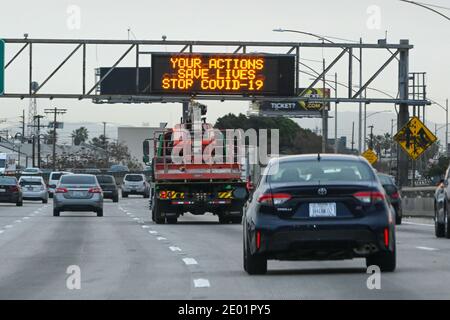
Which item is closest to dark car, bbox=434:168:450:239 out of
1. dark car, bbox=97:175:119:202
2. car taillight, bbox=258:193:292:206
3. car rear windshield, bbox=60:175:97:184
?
car taillight, bbox=258:193:292:206

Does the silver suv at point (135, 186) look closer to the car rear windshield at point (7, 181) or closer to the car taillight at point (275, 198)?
the car rear windshield at point (7, 181)

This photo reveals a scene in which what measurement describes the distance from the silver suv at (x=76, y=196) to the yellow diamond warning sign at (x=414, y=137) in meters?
11.3

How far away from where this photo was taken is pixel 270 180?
1797 centimetres

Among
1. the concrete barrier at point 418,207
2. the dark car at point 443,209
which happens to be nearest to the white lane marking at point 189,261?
the dark car at point 443,209

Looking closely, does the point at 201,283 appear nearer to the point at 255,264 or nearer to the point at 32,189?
the point at 255,264

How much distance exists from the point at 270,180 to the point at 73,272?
3.51m

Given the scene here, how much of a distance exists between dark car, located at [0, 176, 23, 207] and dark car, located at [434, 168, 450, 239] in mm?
37117

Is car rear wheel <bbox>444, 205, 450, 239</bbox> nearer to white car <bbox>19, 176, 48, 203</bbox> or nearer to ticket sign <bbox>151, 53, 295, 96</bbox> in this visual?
ticket sign <bbox>151, 53, 295, 96</bbox>

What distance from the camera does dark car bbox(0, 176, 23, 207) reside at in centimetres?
6519

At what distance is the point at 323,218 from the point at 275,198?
66 cm
